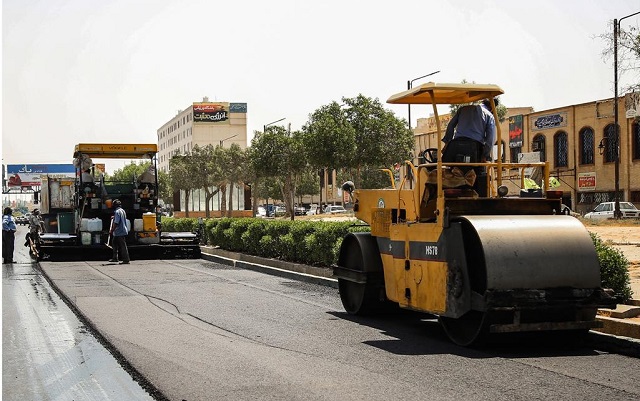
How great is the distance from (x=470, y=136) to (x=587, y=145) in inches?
2126

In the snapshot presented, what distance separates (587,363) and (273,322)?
4210 millimetres

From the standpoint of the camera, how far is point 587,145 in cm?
6097

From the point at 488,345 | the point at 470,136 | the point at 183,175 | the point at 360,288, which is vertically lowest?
the point at 488,345

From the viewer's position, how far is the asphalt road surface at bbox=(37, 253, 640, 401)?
6.86 metres

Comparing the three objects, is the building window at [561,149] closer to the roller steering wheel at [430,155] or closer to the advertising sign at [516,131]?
the advertising sign at [516,131]

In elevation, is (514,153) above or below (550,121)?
below

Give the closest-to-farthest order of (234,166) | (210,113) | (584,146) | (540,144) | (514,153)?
(584,146), (540,144), (514,153), (234,166), (210,113)

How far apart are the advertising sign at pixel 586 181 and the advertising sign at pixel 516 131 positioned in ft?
23.7

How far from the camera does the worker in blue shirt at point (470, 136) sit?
32.2 feet

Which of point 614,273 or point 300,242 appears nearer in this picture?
point 614,273

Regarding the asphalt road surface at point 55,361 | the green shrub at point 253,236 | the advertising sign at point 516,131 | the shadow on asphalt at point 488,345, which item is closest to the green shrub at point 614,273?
the shadow on asphalt at point 488,345

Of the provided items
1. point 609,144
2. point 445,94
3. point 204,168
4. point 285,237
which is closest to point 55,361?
point 445,94

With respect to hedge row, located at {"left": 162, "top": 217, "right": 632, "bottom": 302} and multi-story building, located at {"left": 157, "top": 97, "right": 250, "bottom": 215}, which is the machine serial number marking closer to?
hedge row, located at {"left": 162, "top": 217, "right": 632, "bottom": 302}

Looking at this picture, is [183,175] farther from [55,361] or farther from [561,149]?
[55,361]
